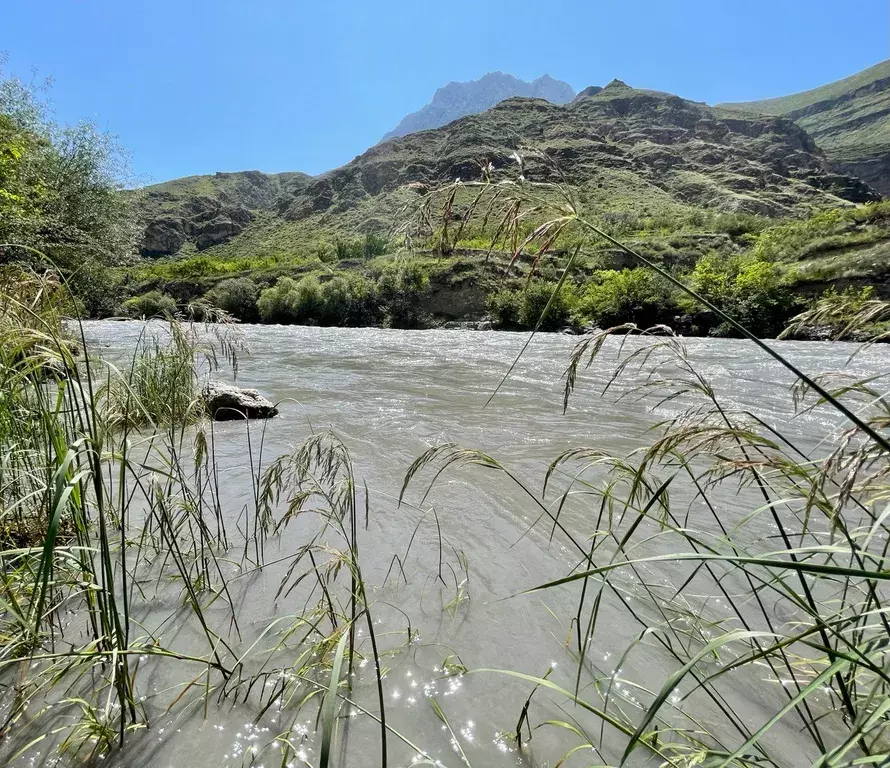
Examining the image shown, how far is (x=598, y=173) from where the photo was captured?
234 feet

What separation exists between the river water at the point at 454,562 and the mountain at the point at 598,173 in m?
49.7

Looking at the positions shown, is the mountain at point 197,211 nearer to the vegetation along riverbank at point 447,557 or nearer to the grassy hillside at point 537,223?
the grassy hillside at point 537,223

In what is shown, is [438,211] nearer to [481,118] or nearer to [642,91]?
[481,118]

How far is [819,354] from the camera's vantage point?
41.2 ft

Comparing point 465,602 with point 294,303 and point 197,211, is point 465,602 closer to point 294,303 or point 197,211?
point 294,303

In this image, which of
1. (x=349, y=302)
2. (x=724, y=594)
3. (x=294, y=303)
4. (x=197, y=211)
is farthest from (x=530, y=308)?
(x=197, y=211)

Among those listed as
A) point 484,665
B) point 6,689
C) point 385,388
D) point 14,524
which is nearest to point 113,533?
point 14,524

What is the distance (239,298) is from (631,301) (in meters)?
28.0

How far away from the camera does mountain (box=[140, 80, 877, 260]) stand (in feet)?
222

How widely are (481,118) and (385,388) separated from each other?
112 meters

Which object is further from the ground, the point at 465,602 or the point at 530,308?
the point at 530,308

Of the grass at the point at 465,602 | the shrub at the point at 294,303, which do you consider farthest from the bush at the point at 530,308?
the grass at the point at 465,602

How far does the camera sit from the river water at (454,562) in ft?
5.31

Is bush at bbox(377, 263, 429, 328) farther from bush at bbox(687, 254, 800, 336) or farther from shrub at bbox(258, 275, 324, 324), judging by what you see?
bush at bbox(687, 254, 800, 336)
